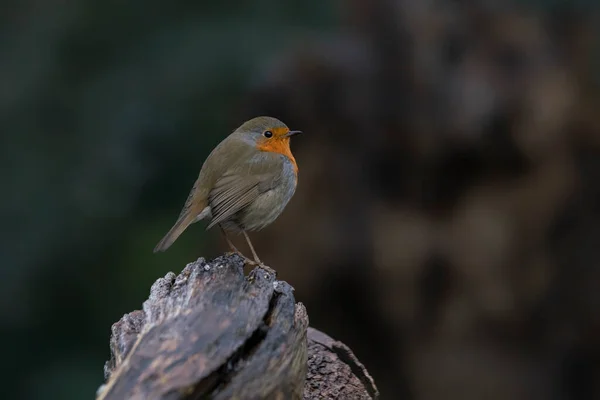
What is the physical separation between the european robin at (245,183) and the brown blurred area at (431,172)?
1903 millimetres

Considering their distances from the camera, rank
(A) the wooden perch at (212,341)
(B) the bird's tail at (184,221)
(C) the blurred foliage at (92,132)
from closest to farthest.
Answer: (A) the wooden perch at (212,341)
(B) the bird's tail at (184,221)
(C) the blurred foliage at (92,132)

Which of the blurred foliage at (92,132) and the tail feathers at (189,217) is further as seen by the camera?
the blurred foliage at (92,132)

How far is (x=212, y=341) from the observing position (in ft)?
8.66

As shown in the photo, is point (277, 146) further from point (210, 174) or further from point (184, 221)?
point (184, 221)

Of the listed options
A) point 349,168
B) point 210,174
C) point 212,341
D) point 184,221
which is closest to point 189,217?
point 184,221

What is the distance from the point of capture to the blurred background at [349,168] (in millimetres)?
5750

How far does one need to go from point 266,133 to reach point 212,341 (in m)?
1.80

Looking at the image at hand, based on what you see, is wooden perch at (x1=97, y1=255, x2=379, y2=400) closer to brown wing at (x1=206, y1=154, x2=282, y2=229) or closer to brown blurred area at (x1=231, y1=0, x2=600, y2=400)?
brown wing at (x1=206, y1=154, x2=282, y2=229)

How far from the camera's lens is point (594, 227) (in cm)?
704

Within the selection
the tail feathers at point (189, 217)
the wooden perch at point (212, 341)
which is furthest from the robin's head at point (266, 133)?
the wooden perch at point (212, 341)

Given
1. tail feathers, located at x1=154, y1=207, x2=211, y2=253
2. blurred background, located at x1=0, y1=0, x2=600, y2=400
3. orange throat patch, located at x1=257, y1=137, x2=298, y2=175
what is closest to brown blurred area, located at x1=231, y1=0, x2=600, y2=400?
blurred background, located at x1=0, y1=0, x2=600, y2=400

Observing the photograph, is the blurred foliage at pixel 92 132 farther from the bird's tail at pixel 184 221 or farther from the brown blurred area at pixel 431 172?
the bird's tail at pixel 184 221

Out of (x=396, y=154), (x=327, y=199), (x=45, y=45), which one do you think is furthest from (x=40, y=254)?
(x=396, y=154)

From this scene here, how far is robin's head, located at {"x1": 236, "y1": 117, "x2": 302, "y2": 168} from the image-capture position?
168 inches
